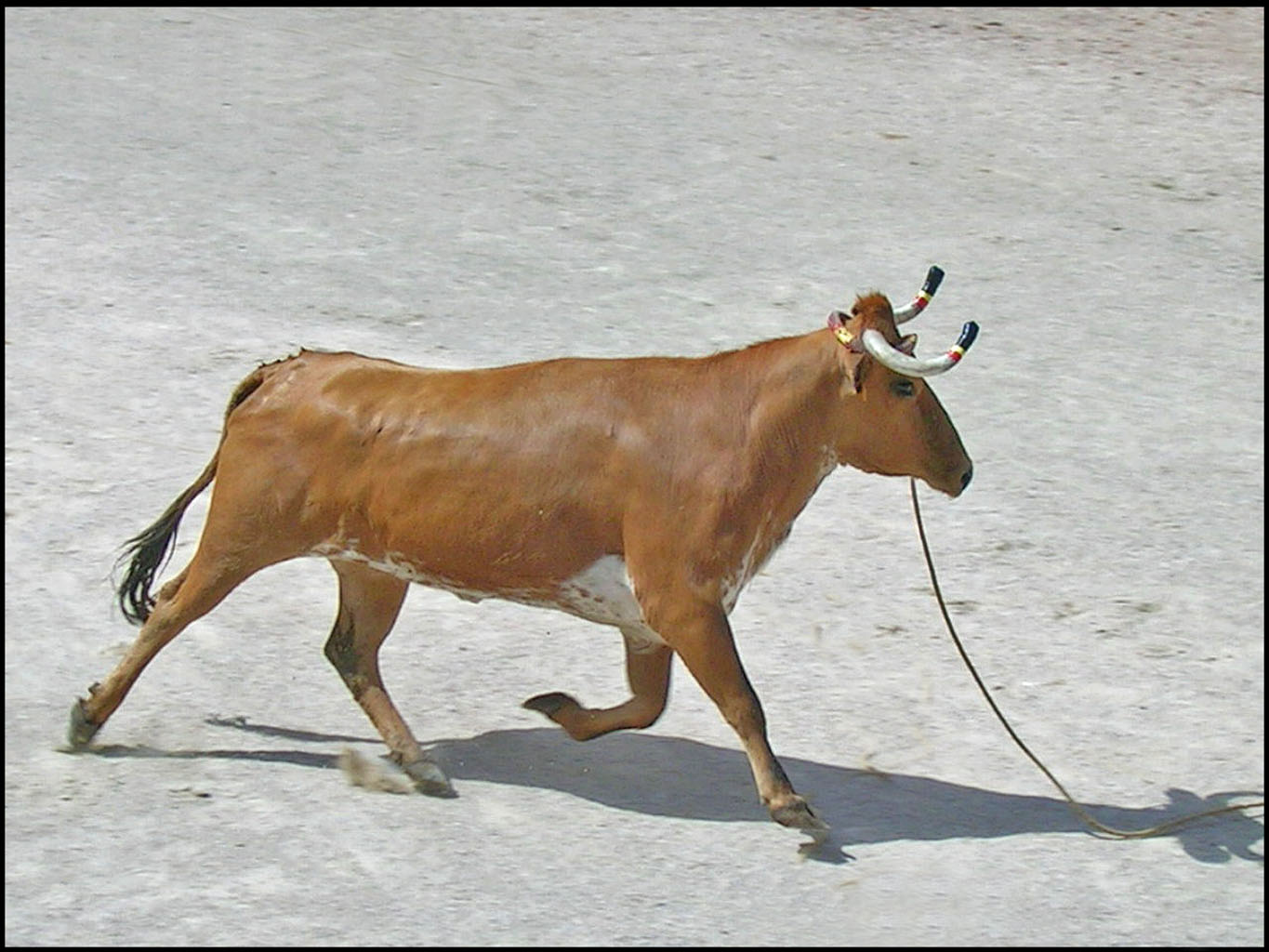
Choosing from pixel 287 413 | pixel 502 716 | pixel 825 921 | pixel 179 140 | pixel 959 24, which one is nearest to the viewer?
pixel 825 921

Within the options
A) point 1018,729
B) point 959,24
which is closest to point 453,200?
point 959,24

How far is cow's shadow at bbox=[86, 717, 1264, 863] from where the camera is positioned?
6602 mm

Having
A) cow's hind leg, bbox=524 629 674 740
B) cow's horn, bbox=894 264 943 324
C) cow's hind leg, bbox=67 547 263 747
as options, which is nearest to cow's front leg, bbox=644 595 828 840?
cow's hind leg, bbox=524 629 674 740

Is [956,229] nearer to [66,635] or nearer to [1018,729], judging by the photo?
[1018,729]

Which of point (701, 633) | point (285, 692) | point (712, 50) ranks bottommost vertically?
point (285, 692)

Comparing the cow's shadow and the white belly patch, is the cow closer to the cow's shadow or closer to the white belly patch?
the white belly patch

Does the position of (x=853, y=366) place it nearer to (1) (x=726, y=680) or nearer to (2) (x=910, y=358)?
(2) (x=910, y=358)

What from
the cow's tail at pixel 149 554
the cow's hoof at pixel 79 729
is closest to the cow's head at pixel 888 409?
the cow's tail at pixel 149 554

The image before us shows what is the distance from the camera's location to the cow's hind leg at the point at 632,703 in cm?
682

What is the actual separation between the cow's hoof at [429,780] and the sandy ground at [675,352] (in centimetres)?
8

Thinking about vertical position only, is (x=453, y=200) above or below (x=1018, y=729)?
above

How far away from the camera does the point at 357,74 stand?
1373 cm

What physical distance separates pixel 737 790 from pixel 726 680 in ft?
2.17

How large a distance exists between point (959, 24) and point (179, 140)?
551 cm
